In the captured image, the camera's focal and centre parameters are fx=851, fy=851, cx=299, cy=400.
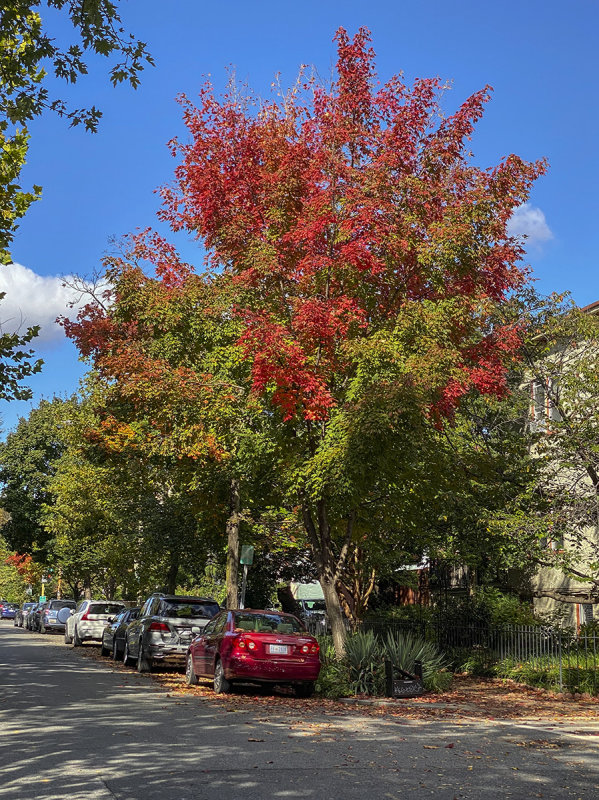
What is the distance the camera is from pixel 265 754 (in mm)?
8352

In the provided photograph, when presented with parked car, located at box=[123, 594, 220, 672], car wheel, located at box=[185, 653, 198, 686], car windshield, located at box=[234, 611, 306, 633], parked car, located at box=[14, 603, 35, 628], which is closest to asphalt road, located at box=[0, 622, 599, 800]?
car windshield, located at box=[234, 611, 306, 633]

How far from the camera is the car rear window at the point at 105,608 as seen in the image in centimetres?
3127

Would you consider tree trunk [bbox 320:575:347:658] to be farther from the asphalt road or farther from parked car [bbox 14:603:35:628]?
parked car [bbox 14:603:35:628]

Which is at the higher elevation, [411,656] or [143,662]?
[411,656]

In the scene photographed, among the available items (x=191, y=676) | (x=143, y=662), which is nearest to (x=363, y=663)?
(x=191, y=676)

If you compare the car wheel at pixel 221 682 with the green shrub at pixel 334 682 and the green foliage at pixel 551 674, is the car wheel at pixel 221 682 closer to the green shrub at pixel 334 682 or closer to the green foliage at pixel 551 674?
the green shrub at pixel 334 682

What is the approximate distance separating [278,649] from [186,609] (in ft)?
15.8

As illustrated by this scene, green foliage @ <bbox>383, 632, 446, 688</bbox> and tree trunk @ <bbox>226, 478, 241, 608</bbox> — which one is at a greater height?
tree trunk @ <bbox>226, 478, 241, 608</bbox>

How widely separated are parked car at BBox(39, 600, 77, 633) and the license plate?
1314 inches

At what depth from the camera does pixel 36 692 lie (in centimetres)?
1402

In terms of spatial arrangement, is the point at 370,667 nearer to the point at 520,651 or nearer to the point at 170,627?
the point at 520,651

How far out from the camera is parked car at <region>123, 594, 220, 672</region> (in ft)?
60.2

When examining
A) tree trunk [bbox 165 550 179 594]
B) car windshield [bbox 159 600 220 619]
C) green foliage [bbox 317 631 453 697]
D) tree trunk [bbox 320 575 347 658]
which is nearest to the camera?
green foliage [bbox 317 631 453 697]

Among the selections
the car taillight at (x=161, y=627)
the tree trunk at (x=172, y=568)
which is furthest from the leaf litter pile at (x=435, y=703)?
the tree trunk at (x=172, y=568)
